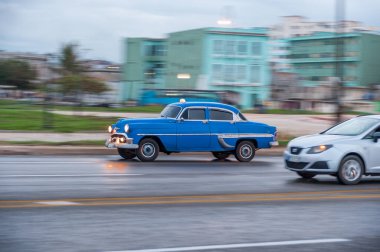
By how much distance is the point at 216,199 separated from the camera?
1133 centimetres

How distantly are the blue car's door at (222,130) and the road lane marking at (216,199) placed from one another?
6.99m

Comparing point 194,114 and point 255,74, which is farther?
point 255,74

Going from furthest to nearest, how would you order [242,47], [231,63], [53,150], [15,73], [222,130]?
1. [15,73]
2. [242,47]
3. [231,63]
4. [53,150]
5. [222,130]

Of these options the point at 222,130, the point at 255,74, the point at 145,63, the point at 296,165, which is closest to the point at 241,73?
the point at 255,74

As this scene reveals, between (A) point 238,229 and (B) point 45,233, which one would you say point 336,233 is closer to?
(A) point 238,229

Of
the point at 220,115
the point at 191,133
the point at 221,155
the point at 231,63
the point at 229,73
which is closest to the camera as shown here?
the point at 191,133

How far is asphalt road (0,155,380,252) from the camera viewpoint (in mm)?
7762

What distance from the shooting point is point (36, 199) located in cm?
1073

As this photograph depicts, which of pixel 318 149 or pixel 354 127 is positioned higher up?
pixel 354 127

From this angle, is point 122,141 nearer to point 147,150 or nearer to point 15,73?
point 147,150

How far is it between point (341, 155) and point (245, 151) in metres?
6.12

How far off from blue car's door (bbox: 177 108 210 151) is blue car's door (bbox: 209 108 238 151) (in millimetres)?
201

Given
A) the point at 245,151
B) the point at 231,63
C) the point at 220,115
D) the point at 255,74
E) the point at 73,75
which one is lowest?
the point at 245,151

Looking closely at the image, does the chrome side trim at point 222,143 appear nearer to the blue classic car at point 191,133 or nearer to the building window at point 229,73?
the blue classic car at point 191,133
